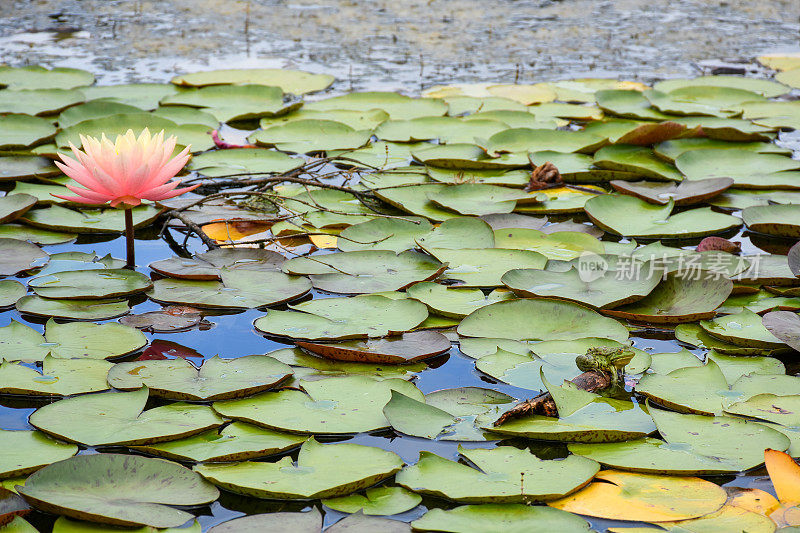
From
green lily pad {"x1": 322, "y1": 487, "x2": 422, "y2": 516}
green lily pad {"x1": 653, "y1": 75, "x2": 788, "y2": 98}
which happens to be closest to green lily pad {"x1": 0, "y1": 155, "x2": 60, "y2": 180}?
green lily pad {"x1": 322, "y1": 487, "x2": 422, "y2": 516}

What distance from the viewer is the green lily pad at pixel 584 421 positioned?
152cm

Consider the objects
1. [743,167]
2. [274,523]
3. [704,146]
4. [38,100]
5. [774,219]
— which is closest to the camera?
[274,523]

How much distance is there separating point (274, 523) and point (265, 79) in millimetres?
3289

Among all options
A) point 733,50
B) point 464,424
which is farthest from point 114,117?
point 733,50

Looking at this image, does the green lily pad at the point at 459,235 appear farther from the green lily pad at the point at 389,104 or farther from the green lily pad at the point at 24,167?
the green lily pad at the point at 24,167

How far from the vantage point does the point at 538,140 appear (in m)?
3.30

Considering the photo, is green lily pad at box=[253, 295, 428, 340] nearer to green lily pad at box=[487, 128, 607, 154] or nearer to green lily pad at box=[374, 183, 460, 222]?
green lily pad at box=[374, 183, 460, 222]

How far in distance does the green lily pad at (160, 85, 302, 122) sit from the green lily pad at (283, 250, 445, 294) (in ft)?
5.00

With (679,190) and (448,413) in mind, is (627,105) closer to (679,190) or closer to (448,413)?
(679,190)

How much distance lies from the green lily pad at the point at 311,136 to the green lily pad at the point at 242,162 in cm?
11

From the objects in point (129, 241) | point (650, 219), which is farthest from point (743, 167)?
point (129, 241)

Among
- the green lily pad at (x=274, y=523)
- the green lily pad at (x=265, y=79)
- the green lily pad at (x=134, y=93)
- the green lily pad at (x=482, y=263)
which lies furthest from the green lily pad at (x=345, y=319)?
the green lily pad at (x=265, y=79)

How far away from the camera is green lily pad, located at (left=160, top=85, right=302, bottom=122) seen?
3635 mm

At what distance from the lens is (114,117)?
128 inches
